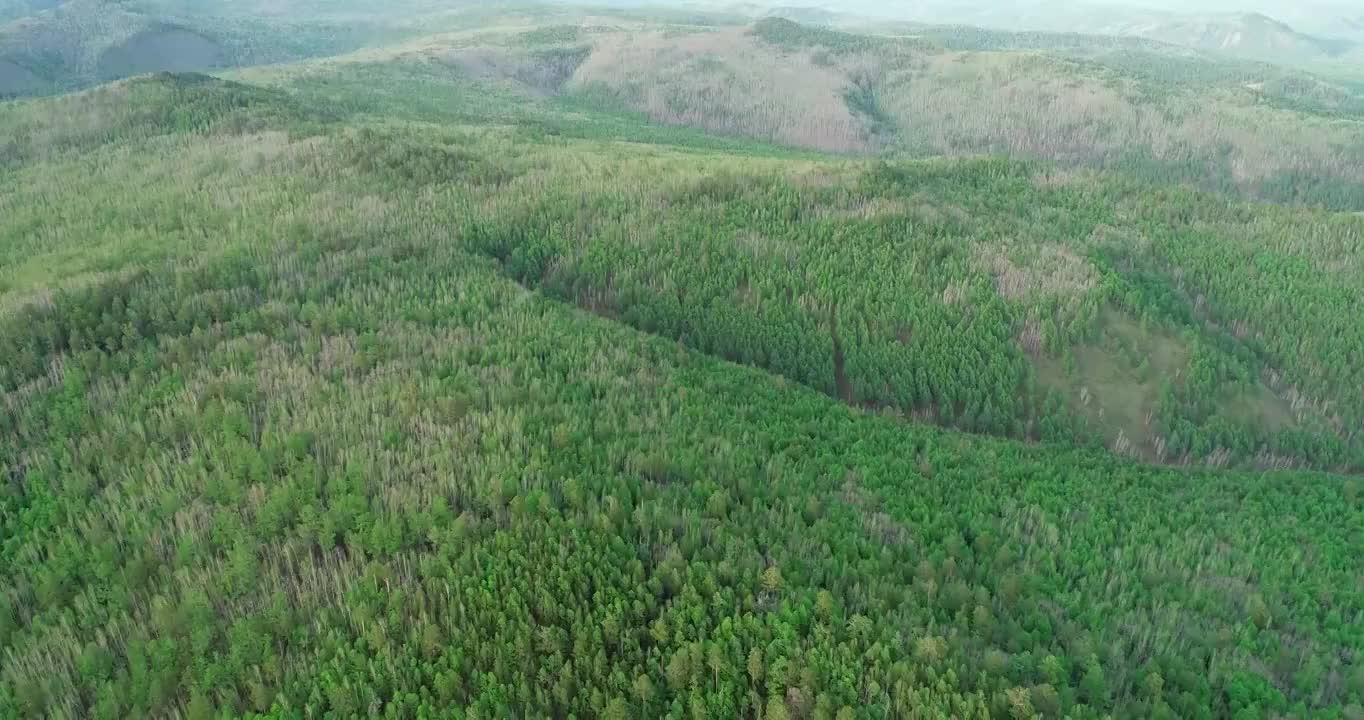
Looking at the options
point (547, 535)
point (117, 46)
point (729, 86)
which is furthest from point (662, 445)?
point (117, 46)

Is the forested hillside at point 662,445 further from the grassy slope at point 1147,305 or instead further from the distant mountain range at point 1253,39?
the distant mountain range at point 1253,39

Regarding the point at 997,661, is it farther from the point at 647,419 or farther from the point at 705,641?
the point at 647,419

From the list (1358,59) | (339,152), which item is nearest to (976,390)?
(339,152)

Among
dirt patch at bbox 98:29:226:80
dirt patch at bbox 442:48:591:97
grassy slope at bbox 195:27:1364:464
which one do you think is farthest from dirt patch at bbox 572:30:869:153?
dirt patch at bbox 98:29:226:80

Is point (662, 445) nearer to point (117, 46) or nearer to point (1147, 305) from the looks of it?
point (1147, 305)

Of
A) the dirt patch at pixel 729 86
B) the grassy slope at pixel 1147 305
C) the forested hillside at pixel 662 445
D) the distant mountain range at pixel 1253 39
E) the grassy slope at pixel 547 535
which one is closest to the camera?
the grassy slope at pixel 547 535

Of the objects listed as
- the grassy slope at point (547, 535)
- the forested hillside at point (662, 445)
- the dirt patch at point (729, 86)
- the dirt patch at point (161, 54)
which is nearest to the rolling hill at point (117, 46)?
the dirt patch at point (161, 54)

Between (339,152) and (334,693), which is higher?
(339,152)
